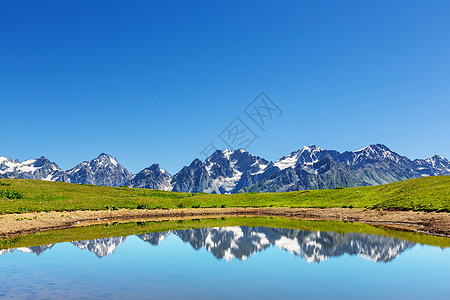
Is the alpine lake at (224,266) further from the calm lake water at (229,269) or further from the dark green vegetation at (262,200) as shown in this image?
the dark green vegetation at (262,200)

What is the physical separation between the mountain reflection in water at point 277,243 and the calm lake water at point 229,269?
0.38 ft

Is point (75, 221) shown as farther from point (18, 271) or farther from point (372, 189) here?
point (372, 189)

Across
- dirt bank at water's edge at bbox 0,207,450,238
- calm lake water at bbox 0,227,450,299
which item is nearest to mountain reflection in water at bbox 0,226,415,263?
calm lake water at bbox 0,227,450,299

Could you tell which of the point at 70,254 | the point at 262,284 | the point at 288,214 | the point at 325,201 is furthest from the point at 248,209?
the point at 262,284

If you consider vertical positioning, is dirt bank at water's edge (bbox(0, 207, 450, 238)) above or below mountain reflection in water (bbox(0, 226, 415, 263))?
above

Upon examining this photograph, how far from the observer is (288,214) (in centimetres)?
8562

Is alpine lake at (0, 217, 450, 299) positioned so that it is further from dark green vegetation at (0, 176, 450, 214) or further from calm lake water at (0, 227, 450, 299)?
dark green vegetation at (0, 176, 450, 214)

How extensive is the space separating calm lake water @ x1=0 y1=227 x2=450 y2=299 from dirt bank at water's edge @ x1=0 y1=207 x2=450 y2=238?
14.0 m

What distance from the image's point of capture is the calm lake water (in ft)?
65.1

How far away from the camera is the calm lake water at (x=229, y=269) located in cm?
1984

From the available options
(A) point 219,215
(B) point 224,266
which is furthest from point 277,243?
(A) point 219,215

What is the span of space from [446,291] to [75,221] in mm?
57902

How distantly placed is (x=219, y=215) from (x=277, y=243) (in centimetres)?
4730

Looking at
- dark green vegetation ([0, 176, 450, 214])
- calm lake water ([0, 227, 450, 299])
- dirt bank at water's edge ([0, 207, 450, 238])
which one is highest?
dark green vegetation ([0, 176, 450, 214])
